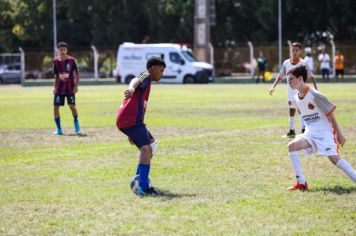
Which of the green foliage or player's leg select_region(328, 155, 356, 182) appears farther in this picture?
the green foliage

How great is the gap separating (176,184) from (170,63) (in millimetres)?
39897

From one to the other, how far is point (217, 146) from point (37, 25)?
2161 inches

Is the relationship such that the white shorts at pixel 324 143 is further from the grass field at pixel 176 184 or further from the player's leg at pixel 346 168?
the grass field at pixel 176 184

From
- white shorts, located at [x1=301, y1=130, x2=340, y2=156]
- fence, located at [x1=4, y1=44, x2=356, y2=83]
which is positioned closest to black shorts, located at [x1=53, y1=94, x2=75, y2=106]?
white shorts, located at [x1=301, y1=130, x2=340, y2=156]

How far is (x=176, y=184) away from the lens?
9867 mm

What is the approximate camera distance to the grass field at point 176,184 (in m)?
7.43

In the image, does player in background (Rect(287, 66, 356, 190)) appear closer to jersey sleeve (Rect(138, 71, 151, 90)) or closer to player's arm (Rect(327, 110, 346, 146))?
player's arm (Rect(327, 110, 346, 146))

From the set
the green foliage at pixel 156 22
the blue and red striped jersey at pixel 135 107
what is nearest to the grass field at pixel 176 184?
the blue and red striped jersey at pixel 135 107

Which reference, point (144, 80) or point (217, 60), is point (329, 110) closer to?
point (144, 80)

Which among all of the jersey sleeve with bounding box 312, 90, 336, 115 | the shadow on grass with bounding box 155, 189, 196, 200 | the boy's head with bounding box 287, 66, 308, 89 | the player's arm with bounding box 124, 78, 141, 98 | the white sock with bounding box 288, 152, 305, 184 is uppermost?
the boy's head with bounding box 287, 66, 308, 89

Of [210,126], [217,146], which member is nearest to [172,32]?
[210,126]

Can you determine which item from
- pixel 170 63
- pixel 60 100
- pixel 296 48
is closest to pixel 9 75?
pixel 170 63

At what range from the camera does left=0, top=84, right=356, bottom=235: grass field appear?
7.43m

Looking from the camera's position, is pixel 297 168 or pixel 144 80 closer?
pixel 144 80
